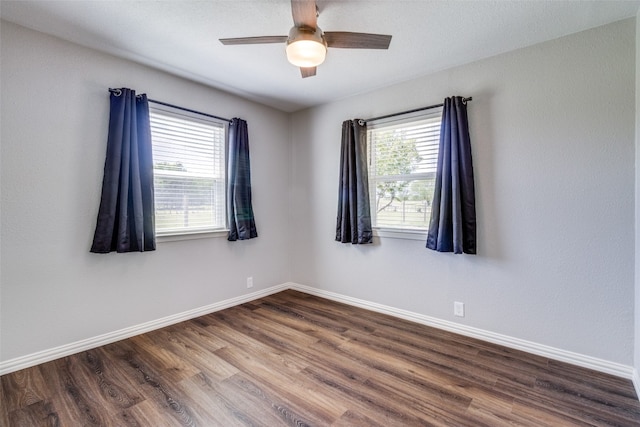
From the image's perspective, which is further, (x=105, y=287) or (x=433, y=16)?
(x=105, y=287)

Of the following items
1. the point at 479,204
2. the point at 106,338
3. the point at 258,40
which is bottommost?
the point at 106,338

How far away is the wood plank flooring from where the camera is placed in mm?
1696

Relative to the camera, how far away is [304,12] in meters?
1.63

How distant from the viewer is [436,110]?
291 centimetres

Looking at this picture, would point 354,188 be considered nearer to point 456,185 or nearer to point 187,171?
point 456,185

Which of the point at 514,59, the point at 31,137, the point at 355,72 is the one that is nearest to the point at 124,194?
the point at 31,137

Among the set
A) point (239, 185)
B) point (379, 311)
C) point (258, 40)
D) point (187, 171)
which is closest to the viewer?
point (258, 40)

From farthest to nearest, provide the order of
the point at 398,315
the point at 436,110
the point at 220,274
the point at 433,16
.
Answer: the point at 220,274, the point at 398,315, the point at 436,110, the point at 433,16

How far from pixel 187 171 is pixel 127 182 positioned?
0.66 meters

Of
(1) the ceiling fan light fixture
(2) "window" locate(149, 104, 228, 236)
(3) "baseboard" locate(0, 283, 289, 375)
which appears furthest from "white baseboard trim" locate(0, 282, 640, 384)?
(1) the ceiling fan light fixture

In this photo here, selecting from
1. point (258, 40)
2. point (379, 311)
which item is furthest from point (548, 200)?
point (258, 40)

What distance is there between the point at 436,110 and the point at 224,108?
2.30 meters

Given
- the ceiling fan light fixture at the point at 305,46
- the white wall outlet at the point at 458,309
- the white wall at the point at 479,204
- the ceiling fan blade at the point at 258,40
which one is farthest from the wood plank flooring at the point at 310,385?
the ceiling fan blade at the point at 258,40

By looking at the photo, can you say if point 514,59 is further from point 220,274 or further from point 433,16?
point 220,274
